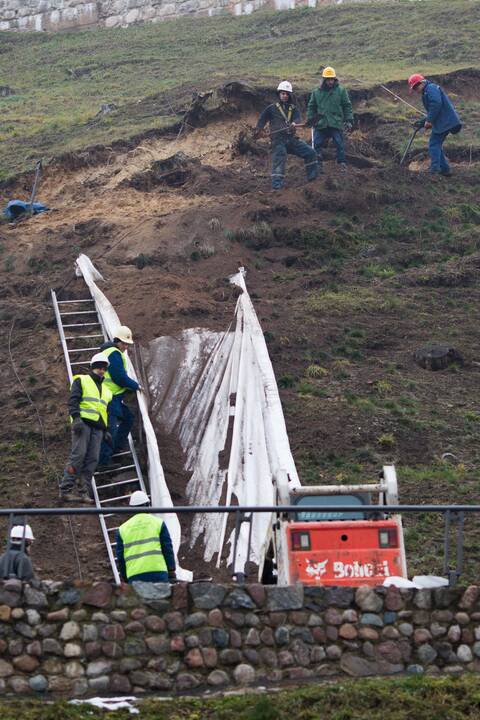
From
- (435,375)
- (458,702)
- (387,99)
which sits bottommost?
(458,702)

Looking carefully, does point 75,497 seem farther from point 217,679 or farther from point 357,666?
point 357,666

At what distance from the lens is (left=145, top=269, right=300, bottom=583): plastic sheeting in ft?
51.7

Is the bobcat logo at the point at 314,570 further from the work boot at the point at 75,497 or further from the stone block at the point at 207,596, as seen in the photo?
the work boot at the point at 75,497

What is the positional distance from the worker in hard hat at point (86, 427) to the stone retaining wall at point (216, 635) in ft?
17.1

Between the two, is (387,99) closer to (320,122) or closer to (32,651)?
(320,122)

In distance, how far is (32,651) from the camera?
36.9ft

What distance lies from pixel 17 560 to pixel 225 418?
22.5 ft

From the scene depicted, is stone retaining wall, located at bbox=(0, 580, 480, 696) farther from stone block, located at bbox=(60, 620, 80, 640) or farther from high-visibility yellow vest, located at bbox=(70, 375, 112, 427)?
high-visibility yellow vest, located at bbox=(70, 375, 112, 427)

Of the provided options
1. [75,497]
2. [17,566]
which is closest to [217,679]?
[17,566]

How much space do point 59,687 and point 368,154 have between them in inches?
838

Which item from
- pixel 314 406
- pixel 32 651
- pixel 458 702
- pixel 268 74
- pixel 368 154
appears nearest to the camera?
pixel 458 702

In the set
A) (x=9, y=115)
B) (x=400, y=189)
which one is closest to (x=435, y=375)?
(x=400, y=189)

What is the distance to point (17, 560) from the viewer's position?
11789mm

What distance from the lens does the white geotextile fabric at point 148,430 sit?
15242mm
